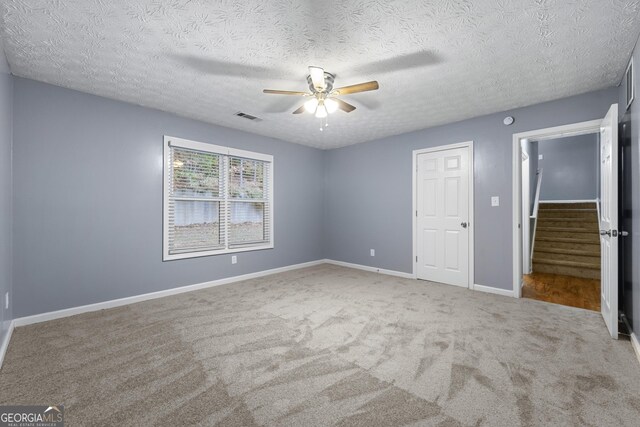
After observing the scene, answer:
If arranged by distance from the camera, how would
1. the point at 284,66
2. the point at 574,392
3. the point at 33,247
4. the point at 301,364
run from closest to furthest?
the point at 574,392 < the point at 301,364 < the point at 284,66 < the point at 33,247

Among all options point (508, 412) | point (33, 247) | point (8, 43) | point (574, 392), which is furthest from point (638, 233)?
point (33, 247)

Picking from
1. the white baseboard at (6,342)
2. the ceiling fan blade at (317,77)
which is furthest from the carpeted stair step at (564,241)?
the white baseboard at (6,342)

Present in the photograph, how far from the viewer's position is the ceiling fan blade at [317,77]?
2420 millimetres

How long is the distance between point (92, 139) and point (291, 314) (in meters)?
3.04

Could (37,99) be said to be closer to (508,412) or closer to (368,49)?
(368,49)

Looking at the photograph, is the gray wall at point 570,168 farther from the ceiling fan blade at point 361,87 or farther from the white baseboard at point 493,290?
the ceiling fan blade at point 361,87

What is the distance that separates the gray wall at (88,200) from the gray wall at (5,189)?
0.15 metres

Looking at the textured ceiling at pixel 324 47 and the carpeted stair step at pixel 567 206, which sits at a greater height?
the textured ceiling at pixel 324 47

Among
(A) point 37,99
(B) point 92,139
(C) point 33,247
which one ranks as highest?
(A) point 37,99

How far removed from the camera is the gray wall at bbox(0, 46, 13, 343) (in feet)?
7.75

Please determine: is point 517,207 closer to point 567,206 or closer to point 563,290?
point 563,290

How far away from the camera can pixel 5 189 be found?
258 centimetres

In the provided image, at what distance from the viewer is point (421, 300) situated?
146 inches

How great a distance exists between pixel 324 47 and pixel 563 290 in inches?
179
